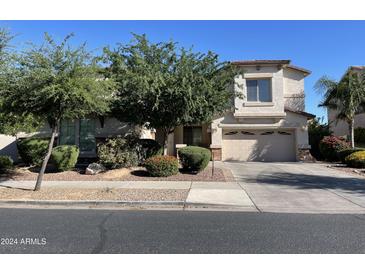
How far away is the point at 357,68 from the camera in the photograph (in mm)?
24703

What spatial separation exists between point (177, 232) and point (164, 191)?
4.20 meters

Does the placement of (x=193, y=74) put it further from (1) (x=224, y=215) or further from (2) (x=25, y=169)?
(2) (x=25, y=169)

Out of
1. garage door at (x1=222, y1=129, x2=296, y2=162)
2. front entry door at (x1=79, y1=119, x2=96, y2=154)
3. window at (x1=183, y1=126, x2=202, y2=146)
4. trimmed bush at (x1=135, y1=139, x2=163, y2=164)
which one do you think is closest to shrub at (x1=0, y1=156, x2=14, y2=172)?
front entry door at (x1=79, y1=119, x2=96, y2=154)

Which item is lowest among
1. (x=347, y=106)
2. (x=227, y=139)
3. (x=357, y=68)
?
(x=227, y=139)

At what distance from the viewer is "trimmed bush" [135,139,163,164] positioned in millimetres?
14844

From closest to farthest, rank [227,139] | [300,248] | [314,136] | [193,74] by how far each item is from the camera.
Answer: [300,248] < [193,74] < [227,139] < [314,136]

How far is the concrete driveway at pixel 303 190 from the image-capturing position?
7810mm

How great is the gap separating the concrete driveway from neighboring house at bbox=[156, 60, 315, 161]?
5.57m

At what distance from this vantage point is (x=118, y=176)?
42.5ft

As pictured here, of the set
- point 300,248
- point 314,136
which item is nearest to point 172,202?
point 300,248

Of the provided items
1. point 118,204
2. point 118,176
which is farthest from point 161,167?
point 118,204

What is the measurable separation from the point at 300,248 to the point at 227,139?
15.6 metres

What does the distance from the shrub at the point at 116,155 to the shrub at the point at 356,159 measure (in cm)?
1128

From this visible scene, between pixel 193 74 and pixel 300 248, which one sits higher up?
pixel 193 74
